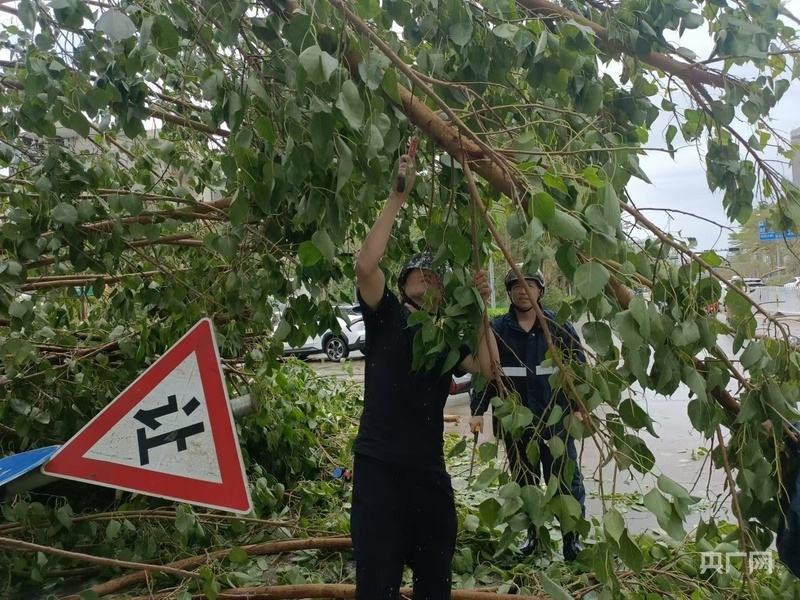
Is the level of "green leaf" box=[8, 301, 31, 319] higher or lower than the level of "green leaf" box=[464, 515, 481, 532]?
higher

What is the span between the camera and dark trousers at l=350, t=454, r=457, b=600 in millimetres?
2111

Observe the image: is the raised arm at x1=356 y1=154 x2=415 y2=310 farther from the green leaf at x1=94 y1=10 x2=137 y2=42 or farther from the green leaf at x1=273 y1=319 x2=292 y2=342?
the green leaf at x1=94 y1=10 x2=137 y2=42

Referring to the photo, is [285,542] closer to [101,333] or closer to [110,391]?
[110,391]

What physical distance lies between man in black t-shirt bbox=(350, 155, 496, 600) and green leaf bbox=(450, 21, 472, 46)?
76 cm

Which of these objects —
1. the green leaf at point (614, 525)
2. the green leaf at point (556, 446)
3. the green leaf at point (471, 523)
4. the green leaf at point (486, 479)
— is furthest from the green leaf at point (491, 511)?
the green leaf at point (471, 523)

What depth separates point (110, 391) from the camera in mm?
3580

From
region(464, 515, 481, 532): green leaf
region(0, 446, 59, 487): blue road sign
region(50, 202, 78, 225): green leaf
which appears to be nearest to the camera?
region(0, 446, 59, 487): blue road sign

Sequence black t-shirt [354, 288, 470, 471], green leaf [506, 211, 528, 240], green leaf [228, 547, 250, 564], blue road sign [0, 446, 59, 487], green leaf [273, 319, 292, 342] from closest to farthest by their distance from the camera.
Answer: green leaf [506, 211, 528, 240] → blue road sign [0, 446, 59, 487] → black t-shirt [354, 288, 470, 471] → green leaf [273, 319, 292, 342] → green leaf [228, 547, 250, 564]

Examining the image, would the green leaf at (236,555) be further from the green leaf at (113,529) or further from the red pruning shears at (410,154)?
the red pruning shears at (410,154)

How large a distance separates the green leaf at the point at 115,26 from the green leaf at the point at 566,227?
1070 mm

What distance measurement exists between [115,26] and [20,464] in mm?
1682

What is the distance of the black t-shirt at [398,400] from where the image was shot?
2.16 meters

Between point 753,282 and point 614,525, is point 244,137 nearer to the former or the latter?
point 614,525

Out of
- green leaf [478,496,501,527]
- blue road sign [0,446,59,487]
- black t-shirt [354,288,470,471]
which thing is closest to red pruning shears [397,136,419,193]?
black t-shirt [354,288,470,471]
